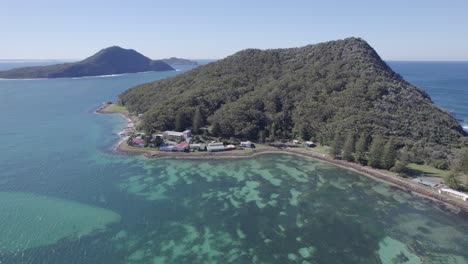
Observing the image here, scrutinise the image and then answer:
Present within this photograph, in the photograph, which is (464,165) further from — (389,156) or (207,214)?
(207,214)

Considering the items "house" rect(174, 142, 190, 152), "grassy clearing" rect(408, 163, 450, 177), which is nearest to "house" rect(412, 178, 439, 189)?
"grassy clearing" rect(408, 163, 450, 177)

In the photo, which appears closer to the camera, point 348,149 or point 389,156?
point 389,156

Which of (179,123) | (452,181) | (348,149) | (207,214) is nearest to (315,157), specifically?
(348,149)

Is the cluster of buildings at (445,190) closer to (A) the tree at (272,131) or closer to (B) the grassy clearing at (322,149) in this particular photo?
(B) the grassy clearing at (322,149)

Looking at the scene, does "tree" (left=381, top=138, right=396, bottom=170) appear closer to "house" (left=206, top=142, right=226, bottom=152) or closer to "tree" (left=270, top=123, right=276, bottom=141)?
"tree" (left=270, top=123, right=276, bottom=141)

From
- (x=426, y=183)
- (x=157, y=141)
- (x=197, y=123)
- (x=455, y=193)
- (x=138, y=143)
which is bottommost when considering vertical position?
(x=455, y=193)
